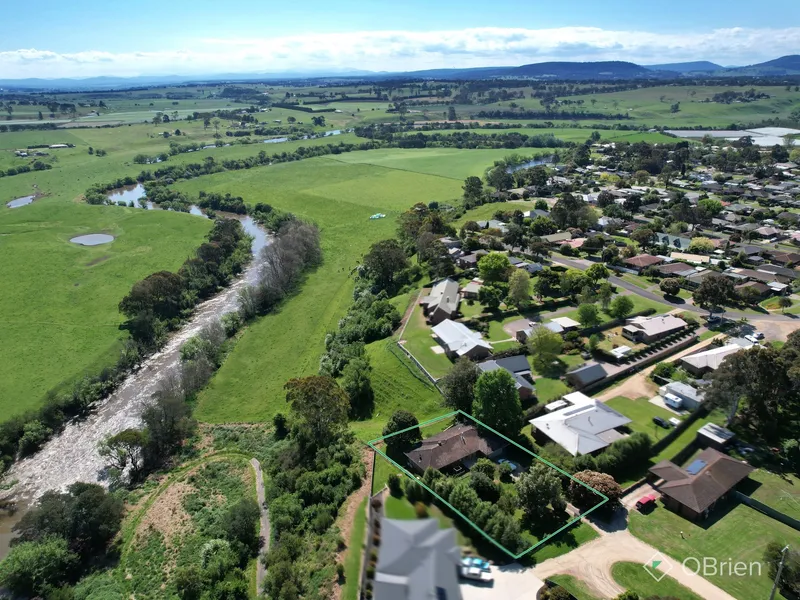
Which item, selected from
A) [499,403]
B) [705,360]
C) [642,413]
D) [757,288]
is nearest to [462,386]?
[499,403]

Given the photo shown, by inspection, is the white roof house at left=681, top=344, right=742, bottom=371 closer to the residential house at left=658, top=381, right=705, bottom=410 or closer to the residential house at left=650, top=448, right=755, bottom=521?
the residential house at left=658, top=381, right=705, bottom=410

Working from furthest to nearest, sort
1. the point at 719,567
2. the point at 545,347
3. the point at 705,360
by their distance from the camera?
the point at 545,347 → the point at 705,360 → the point at 719,567

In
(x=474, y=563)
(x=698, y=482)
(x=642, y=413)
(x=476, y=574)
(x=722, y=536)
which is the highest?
(x=474, y=563)

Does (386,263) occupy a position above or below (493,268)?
below

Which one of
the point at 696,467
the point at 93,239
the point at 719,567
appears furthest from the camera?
the point at 93,239

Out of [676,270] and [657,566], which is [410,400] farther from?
[676,270]

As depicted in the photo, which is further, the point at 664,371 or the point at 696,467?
the point at 664,371
